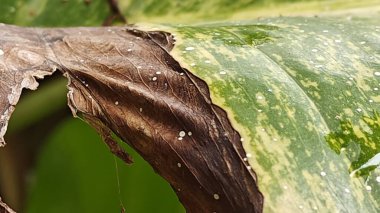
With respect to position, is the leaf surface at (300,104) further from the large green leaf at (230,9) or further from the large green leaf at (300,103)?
the large green leaf at (230,9)

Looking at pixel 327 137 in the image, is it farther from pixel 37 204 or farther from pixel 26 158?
pixel 26 158

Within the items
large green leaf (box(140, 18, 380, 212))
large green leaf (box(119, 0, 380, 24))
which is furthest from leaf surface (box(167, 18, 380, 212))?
large green leaf (box(119, 0, 380, 24))

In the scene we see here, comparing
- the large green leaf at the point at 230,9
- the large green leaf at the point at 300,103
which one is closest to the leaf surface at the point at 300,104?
the large green leaf at the point at 300,103

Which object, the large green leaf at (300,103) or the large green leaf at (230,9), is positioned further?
the large green leaf at (230,9)

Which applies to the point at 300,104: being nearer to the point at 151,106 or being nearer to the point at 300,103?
the point at 300,103

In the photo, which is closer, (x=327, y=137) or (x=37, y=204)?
(x=327, y=137)

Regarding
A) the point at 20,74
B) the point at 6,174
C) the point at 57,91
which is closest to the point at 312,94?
the point at 20,74

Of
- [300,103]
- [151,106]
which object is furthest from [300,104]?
[151,106]

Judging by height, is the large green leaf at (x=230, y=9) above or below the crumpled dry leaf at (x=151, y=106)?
below
